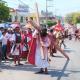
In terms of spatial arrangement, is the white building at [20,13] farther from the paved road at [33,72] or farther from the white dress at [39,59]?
the white dress at [39,59]

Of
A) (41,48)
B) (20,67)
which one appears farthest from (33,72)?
(20,67)

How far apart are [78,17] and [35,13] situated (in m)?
127

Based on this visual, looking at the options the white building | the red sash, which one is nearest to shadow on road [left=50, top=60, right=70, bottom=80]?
the red sash

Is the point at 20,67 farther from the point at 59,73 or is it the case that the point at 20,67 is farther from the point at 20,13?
the point at 20,13

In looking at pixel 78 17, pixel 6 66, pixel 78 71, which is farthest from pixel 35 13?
pixel 78 17

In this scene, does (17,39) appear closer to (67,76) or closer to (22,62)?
(22,62)

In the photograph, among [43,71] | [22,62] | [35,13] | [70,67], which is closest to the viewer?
[35,13]

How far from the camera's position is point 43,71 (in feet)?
48.4

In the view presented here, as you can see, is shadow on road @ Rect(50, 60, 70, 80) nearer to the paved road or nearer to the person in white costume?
the paved road

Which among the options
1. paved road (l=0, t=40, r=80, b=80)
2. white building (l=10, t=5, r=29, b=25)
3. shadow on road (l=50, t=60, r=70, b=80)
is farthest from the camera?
white building (l=10, t=5, r=29, b=25)

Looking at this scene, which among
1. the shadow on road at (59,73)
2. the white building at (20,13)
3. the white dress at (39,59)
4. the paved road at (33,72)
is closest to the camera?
the paved road at (33,72)

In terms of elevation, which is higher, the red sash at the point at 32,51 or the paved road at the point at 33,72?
the red sash at the point at 32,51

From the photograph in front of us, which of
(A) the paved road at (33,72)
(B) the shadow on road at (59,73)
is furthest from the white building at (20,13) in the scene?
(B) the shadow on road at (59,73)

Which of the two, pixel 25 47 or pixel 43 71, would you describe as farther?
pixel 25 47
